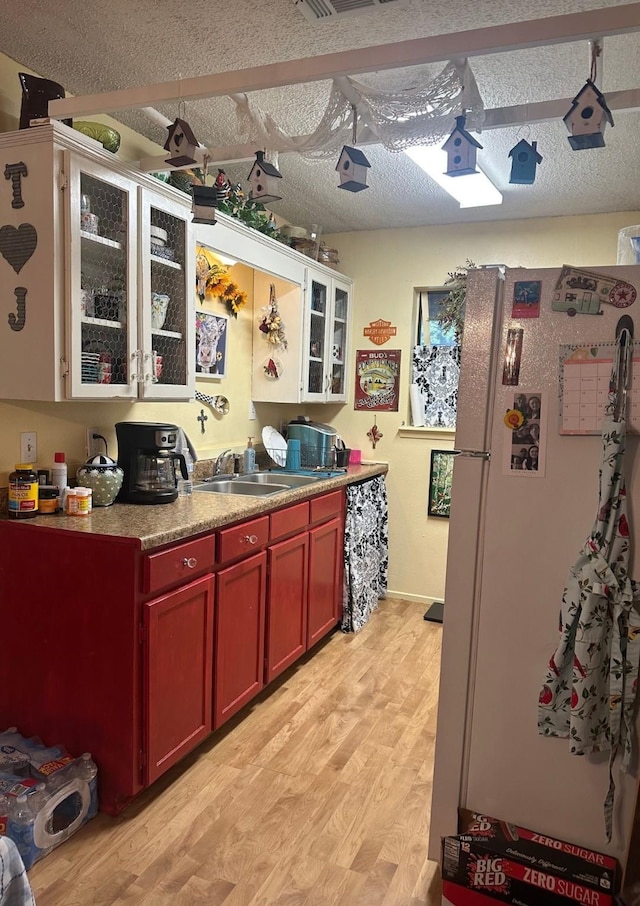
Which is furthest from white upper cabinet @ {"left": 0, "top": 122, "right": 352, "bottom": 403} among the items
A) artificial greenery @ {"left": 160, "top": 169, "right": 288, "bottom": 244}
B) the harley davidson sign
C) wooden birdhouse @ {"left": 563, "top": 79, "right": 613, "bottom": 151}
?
the harley davidson sign

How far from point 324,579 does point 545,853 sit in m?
1.93

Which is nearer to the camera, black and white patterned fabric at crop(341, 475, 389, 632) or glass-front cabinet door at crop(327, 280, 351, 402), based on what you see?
black and white patterned fabric at crop(341, 475, 389, 632)

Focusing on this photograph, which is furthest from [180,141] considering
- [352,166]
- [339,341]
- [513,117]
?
[339,341]

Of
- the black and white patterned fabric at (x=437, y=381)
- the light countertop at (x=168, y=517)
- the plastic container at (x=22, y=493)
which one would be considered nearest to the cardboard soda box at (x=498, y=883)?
the light countertop at (x=168, y=517)

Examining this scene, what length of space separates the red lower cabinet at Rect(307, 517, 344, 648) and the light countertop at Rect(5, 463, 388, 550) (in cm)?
41

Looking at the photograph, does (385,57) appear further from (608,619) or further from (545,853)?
(545,853)

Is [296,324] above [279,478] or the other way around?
above

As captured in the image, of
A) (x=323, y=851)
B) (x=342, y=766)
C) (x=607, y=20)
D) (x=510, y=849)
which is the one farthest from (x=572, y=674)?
(x=607, y=20)

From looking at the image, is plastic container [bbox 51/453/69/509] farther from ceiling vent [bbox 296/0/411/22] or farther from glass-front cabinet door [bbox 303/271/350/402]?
glass-front cabinet door [bbox 303/271/350/402]

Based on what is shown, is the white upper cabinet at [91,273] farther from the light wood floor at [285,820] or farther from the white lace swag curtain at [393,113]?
the light wood floor at [285,820]

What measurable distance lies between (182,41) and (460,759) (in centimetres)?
245

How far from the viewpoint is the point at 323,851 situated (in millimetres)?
1965

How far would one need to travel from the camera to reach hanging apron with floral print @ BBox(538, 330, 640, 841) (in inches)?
59.5

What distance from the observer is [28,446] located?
2336mm
